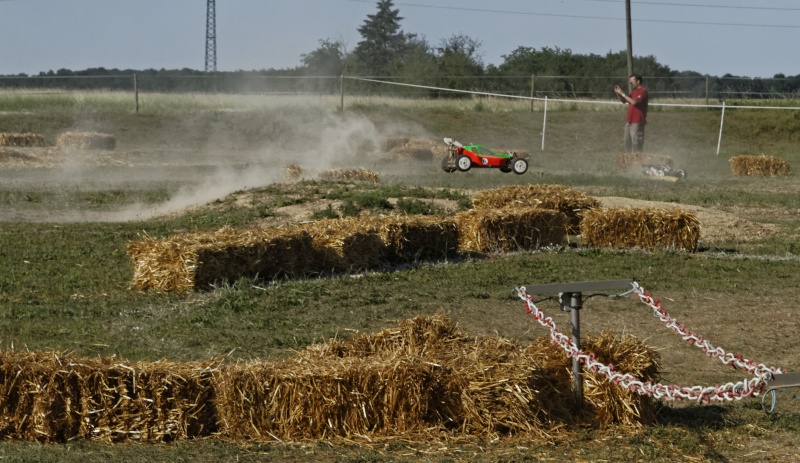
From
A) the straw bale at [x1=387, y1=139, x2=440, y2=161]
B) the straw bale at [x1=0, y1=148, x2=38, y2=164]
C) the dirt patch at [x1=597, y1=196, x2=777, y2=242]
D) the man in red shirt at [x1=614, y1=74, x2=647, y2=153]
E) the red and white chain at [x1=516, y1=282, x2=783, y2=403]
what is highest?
the man in red shirt at [x1=614, y1=74, x2=647, y2=153]

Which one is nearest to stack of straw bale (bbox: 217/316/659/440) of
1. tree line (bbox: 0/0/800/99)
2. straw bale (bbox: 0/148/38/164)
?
straw bale (bbox: 0/148/38/164)

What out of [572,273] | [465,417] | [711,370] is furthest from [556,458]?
Result: [572,273]

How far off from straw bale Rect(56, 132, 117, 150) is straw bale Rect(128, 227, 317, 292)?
74.2 ft

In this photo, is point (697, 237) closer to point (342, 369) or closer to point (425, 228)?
A: point (425, 228)

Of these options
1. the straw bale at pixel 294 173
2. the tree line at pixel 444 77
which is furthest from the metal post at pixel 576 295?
the tree line at pixel 444 77

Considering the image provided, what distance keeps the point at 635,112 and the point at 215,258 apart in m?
20.3

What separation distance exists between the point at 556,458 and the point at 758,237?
12180mm

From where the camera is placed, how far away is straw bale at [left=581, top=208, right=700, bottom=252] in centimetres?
1609

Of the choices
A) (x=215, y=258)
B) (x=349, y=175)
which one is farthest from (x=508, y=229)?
(x=349, y=175)

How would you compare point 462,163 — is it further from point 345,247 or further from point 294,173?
point 345,247

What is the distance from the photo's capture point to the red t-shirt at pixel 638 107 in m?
29.8

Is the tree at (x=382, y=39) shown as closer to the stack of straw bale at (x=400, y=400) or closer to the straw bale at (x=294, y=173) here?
the straw bale at (x=294, y=173)

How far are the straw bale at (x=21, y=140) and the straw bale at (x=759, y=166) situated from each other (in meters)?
21.7

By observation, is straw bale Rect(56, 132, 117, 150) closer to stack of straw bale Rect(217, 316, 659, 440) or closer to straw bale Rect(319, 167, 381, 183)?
straw bale Rect(319, 167, 381, 183)
